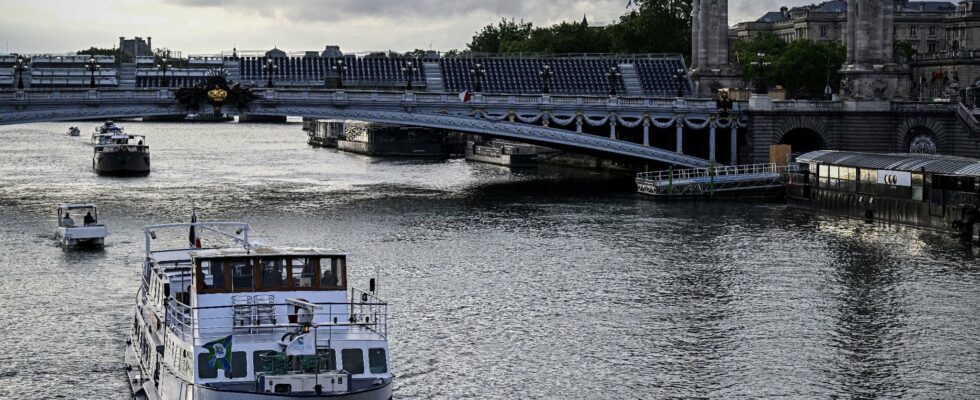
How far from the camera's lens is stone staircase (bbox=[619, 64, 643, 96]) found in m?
158

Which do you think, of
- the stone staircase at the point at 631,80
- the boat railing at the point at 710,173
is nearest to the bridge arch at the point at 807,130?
the boat railing at the point at 710,173

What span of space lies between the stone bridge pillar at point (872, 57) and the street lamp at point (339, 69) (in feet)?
166

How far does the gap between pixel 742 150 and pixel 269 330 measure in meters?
84.9

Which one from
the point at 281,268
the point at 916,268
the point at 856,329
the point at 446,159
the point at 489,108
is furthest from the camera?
the point at 446,159

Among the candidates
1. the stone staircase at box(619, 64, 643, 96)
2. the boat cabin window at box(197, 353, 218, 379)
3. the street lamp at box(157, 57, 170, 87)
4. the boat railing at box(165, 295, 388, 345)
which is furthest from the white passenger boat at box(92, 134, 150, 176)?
the boat cabin window at box(197, 353, 218, 379)

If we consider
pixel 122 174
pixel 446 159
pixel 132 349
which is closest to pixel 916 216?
pixel 132 349

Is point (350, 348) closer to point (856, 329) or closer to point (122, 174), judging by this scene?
point (856, 329)

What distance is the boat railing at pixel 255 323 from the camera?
1774 inches

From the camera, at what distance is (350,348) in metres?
44.7

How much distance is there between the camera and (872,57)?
397 ft

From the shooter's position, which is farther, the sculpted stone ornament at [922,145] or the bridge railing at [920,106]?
the sculpted stone ornament at [922,145]

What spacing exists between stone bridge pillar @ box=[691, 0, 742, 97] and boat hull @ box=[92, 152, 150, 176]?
50956mm

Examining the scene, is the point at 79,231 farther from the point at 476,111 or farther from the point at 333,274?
the point at 476,111

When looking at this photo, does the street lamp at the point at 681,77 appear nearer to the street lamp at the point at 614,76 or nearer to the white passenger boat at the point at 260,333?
the street lamp at the point at 614,76
